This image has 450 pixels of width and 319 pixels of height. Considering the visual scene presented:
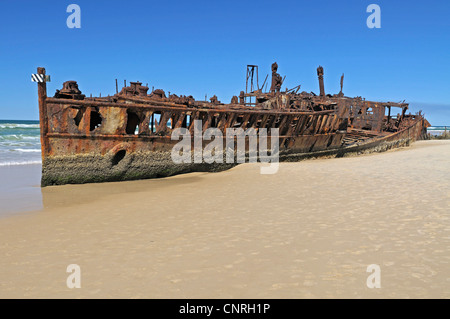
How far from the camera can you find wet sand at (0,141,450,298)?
11.0ft

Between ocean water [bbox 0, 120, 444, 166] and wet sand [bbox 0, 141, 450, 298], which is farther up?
ocean water [bbox 0, 120, 444, 166]

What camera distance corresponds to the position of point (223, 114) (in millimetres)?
11297

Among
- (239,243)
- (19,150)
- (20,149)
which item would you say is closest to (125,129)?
(239,243)

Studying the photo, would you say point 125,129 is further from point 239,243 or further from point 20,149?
point 20,149

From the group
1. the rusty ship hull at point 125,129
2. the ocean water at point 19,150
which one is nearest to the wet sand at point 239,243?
the rusty ship hull at point 125,129

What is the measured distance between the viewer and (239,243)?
4.48 m

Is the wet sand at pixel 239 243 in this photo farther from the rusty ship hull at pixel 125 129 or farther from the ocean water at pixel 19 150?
the ocean water at pixel 19 150

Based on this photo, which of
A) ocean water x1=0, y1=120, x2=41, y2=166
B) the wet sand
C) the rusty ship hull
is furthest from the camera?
ocean water x1=0, y1=120, x2=41, y2=166

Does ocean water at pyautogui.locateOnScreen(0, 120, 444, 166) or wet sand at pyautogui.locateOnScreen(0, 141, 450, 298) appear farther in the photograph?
ocean water at pyautogui.locateOnScreen(0, 120, 444, 166)

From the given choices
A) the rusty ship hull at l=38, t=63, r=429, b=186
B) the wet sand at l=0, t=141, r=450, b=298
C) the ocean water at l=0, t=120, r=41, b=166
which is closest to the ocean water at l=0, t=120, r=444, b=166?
the ocean water at l=0, t=120, r=41, b=166

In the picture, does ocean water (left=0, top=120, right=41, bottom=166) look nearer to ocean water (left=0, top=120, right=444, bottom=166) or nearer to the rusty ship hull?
ocean water (left=0, top=120, right=444, bottom=166)

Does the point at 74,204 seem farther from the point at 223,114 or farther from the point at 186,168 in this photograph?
the point at 223,114

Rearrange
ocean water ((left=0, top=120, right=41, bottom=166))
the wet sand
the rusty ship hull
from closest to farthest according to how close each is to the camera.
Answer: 1. the wet sand
2. the rusty ship hull
3. ocean water ((left=0, top=120, right=41, bottom=166))
